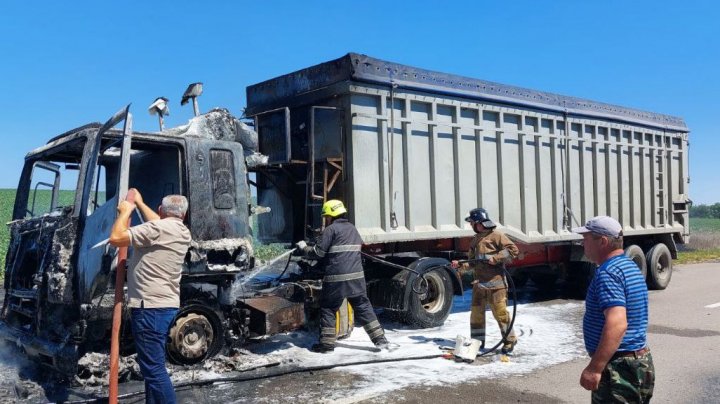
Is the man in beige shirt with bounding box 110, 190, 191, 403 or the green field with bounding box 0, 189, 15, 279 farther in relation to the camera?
the green field with bounding box 0, 189, 15, 279

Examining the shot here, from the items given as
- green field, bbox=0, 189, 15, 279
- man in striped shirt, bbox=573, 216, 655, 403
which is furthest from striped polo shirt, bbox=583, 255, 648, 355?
green field, bbox=0, 189, 15, 279

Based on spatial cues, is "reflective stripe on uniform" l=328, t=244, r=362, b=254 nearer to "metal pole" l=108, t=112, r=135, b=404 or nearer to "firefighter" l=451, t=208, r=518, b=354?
"firefighter" l=451, t=208, r=518, b=354

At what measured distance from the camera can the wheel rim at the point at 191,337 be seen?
5496 millimetres

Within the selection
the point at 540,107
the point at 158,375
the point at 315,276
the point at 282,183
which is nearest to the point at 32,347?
the point at 158,375

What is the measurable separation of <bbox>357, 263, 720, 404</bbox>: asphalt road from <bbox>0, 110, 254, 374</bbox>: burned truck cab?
75.9 inches

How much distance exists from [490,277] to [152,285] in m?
3.63

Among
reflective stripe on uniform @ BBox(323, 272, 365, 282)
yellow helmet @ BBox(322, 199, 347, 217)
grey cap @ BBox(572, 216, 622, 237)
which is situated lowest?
reflective stripe on uniform @ BBox(323, 272, 365, 282)

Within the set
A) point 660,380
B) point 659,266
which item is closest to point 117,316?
point 660,380

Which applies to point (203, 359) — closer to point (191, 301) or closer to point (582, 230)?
point (191, 301)

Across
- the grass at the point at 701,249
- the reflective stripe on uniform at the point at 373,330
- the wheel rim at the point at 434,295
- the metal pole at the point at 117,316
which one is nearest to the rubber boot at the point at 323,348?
the reflective stripe on uniform at the point at 373,330

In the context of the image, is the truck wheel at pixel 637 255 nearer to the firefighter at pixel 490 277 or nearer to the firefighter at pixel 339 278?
the firefighter at pixel 490 277

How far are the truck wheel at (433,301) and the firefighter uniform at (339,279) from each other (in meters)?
1.07

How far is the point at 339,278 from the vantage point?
21.5 feet

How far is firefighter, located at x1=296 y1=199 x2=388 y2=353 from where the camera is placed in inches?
258
